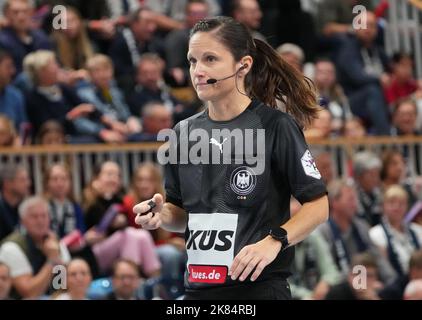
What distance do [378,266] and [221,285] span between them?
16.8 feet

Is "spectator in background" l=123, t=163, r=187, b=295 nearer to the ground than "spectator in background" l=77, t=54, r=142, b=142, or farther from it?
nearer to the ground

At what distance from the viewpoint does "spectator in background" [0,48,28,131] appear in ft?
36.9

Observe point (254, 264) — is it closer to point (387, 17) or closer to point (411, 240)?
point (411, 240)

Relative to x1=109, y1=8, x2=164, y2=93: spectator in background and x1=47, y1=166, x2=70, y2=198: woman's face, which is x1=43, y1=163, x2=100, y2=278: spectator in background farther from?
x1=109, y1=8, x2=164, y2=93: spectator in background

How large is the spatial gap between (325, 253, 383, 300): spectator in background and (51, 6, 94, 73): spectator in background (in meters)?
3.44

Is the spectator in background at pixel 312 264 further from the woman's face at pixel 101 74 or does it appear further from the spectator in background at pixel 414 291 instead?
the woman's face at pixel 101 74

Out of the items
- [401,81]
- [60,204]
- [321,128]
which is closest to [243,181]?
[60,204]

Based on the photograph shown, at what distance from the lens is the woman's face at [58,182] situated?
416 inches

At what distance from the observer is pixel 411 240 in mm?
11469

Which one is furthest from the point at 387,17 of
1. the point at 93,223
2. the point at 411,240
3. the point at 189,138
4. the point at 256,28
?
the point at 189,138

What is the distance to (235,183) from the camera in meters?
5.98

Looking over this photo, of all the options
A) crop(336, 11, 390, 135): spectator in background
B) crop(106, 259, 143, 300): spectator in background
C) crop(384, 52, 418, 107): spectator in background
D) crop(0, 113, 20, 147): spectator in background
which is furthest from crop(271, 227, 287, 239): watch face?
crop(384, 52, 418, 107): spectator in background

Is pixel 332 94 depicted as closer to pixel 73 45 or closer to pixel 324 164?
pixel 324 164
